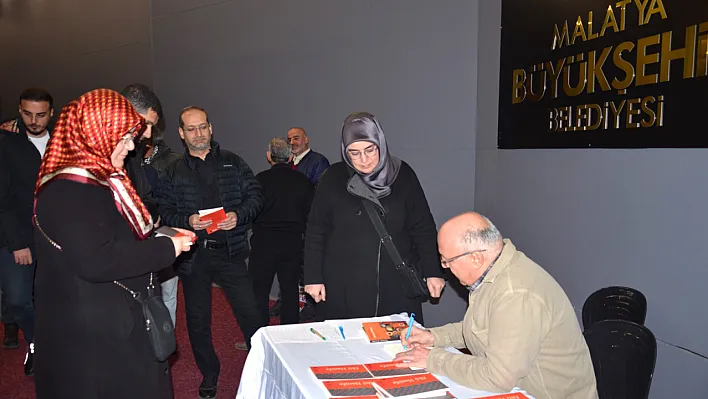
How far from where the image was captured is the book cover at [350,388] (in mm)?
1696

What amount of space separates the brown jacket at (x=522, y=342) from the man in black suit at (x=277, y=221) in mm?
2634

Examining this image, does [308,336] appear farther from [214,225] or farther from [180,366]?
[180,366]

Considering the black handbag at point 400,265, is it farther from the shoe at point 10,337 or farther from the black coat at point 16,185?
the shoe at point 10,337

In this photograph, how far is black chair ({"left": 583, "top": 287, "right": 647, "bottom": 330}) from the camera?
2.42 meters

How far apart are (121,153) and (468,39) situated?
3221 mm

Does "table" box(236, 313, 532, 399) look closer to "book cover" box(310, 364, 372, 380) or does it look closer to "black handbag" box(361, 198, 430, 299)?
"book cover" box(310, 364, 372, 380)

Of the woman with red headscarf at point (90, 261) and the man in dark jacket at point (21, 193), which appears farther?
the man in dark jacket at point (21, 193)

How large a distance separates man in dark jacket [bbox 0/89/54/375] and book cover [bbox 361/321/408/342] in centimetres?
263

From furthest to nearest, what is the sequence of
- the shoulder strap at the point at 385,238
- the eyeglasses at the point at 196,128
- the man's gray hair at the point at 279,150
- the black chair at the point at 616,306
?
the man's gray hair at the point at 279,150, the eyeglasses at the point at 196,128, the shoulder strap at the point at 385,238, the black chair at the point at 616,306

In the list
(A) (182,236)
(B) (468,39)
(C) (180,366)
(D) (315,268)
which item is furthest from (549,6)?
(C) (180,366)

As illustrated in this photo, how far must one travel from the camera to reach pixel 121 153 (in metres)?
1.95

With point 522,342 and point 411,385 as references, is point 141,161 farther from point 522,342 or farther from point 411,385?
point 522,342

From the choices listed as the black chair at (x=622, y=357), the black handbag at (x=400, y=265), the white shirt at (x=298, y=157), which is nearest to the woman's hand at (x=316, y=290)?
the black handbag at (x=400, y=265)

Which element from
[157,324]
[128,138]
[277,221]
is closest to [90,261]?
[157,324]
